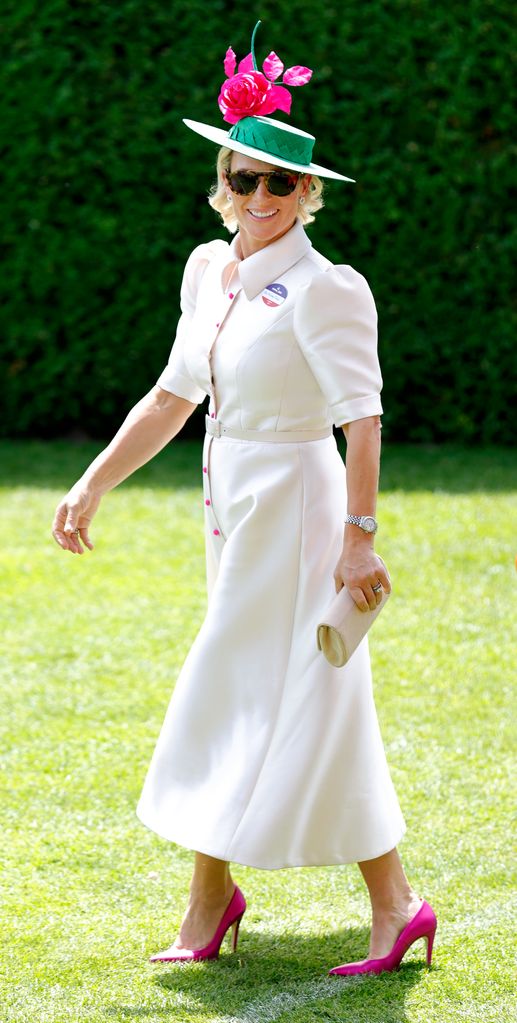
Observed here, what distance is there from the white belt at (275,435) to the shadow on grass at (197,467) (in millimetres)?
5173

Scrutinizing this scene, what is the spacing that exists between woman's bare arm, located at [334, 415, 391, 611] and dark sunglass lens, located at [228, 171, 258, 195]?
0.59 metres

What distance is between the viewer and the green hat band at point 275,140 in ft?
10.8

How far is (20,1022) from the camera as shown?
10.6 feet

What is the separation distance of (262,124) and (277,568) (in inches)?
39.2

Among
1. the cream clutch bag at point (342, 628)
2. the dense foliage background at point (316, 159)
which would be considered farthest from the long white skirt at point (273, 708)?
the dense foliage background at point (316, 159)

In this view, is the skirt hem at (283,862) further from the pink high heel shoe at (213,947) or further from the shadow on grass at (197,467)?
the shadow on grass at (197,467)

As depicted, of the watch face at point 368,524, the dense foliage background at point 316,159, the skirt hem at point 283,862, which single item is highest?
the watch face at point 368,524

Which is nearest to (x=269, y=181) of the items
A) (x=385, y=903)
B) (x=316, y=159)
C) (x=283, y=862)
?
(x=283, y=862)

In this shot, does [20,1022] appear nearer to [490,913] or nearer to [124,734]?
[490,913]

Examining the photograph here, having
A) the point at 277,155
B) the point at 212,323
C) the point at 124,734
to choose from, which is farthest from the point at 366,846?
the point at 124,734

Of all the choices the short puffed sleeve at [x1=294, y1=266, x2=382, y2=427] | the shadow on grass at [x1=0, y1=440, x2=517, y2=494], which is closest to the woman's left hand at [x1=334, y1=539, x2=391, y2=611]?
the short puffed sleeve at [x1=294, y1=266, x2=382, y2=427]

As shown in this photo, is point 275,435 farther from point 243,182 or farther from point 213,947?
point 213,947

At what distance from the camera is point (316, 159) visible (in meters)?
9.64

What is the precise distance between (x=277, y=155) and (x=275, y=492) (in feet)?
2.47
